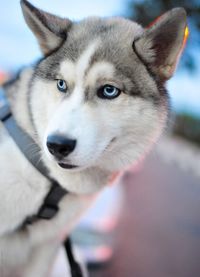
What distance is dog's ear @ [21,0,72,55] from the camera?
2465 millimetres

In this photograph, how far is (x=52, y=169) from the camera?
8.23 ft

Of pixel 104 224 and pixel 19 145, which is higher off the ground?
pixel 19 145

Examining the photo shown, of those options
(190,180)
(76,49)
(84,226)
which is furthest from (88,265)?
(190,180)

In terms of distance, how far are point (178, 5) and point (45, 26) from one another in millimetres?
1691

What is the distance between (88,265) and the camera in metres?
4.00

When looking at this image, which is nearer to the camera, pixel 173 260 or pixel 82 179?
pixel 82 179

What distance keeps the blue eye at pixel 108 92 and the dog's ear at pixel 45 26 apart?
42 cm

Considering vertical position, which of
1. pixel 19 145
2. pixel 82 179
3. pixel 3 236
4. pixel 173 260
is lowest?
pixel 173 260

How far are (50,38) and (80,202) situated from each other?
0.92m

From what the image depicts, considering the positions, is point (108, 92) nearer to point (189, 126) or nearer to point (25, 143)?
point (25, 143)

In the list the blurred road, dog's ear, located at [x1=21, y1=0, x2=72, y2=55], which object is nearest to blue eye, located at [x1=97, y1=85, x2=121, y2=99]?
dog's ear, located at [x1=21, y1=0, x2=72, y2=55]

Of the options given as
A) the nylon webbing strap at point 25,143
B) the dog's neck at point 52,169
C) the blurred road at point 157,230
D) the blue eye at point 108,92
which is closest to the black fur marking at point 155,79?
the blue eye at point 108,92

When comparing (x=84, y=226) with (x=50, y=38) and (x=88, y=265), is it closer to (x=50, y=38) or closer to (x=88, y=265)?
(x=88, y=265)

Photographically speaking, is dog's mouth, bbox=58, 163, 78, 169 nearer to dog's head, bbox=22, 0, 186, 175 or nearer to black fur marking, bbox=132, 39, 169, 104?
dog's head, bbox=22, 0, 186, 175
